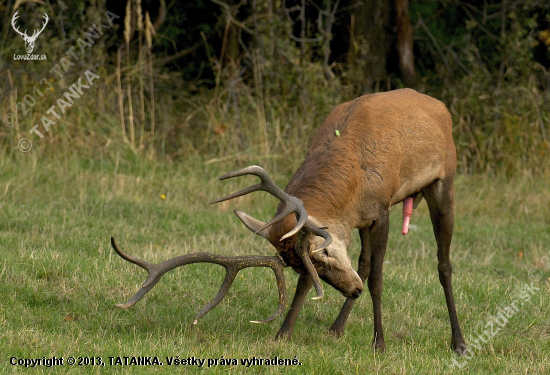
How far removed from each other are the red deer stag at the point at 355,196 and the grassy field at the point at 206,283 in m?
0.31

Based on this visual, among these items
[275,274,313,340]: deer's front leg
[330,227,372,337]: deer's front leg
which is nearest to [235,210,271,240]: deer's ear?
[275,274,313,340]: deer's front leg

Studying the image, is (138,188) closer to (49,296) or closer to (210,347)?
(49,296)

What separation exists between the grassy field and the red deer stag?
0.31 m

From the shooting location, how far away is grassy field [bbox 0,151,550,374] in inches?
206

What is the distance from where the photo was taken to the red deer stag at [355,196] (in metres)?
5.18

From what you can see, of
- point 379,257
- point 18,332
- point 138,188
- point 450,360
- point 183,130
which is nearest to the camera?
point 18,332

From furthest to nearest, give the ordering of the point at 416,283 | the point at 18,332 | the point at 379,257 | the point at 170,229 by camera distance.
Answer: the point at 170,229, the point at 416,283, the point at 379,257, the point at 18,332

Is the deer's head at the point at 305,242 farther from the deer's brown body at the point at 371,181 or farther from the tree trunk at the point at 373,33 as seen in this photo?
the tree trunk at the point at 373,33

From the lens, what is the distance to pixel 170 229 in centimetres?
881

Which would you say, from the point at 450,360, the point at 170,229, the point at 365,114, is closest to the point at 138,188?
the point at 170,229

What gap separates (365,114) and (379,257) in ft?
3.35

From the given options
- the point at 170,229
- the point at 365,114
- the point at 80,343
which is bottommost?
the point at 170,229

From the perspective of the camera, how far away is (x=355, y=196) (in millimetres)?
5648

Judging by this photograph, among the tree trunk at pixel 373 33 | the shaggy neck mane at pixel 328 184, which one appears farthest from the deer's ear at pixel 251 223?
the tree trunk at pixel 373 33
